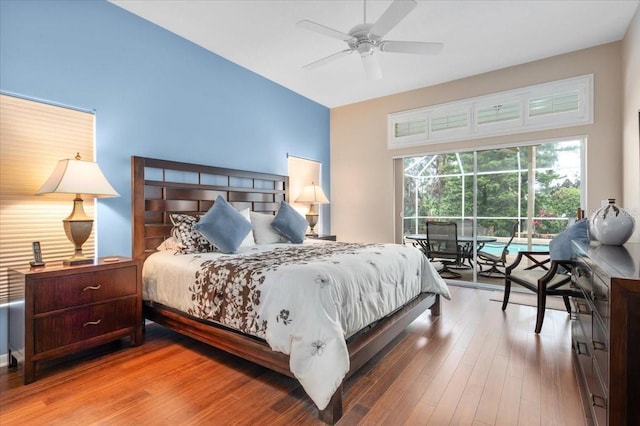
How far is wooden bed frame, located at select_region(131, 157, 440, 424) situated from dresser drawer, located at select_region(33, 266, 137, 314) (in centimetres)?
40

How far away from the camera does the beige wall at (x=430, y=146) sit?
11.9ft

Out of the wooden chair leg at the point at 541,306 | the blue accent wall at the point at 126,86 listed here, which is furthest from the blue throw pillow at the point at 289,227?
the wooden chair leg at the point at 541,306

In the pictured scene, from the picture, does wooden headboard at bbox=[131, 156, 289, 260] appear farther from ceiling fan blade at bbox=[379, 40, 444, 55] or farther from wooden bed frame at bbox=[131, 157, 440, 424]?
ceiling fan blade at bbox=[379, 40, 444, 55]

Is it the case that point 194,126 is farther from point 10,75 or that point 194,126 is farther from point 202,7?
point 10,75

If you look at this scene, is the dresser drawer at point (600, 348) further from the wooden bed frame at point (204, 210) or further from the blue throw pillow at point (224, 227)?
the blue throw pillow at point (224, 227)

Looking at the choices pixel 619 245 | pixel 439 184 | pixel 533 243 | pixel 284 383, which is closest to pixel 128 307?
pixel 284 383

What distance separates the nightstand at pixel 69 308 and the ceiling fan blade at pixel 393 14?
2765 millimetres

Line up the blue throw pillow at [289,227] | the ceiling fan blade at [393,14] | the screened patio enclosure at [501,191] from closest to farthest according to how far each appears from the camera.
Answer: the ceiling fan blade at [393,14]
the blue throw pillow at [289,227]
the screened patio enclosure at [501,191]

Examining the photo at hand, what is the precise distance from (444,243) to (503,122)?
6.23 ft

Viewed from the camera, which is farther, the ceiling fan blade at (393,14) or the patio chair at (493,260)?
the patio chair at (493,260)

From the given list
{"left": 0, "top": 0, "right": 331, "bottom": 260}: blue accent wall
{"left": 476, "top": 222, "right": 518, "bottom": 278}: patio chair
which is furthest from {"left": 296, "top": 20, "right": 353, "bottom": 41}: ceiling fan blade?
{"left": 476, "top": 222, "right": 518, "bottom": 278}: patio chair

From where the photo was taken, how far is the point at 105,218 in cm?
291

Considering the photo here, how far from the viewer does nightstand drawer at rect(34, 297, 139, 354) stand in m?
2.13

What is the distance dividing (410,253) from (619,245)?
148cm
